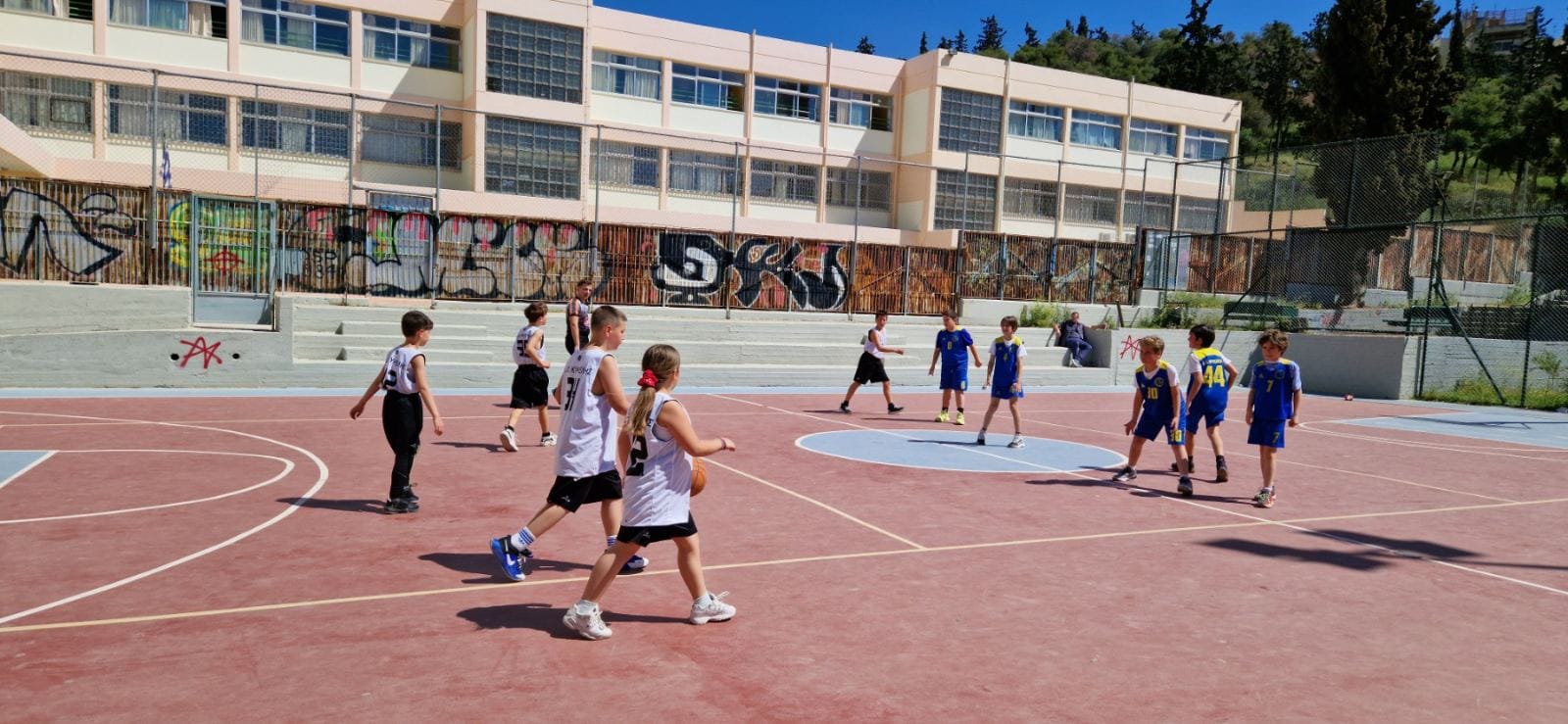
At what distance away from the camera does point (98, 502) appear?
8.13 meters

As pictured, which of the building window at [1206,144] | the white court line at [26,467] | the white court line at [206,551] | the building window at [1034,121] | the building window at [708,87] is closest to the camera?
the white court line at [206,551]

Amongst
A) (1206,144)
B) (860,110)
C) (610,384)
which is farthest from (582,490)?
(1206,144)

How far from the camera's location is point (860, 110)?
4681cm

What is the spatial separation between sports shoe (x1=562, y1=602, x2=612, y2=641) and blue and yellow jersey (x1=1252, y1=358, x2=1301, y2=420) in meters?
7.44

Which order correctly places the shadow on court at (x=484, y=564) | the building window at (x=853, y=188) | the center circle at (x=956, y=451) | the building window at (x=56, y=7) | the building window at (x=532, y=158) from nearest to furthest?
the shadow on court at (x=484, y=564) < the center circle at (x=956, y=451) < the building window at (x=56, y=7) < the building window at (x=532, y=158) < the building window at (x=853, y=188)

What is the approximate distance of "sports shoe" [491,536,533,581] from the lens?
6.39 m

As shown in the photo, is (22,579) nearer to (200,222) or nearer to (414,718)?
(414,718)

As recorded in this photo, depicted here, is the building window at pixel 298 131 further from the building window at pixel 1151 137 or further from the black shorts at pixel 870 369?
the building window at pixel 1151 137

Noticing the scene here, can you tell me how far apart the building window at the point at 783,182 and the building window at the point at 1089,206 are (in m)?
12.6

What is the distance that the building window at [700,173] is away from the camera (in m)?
40.2

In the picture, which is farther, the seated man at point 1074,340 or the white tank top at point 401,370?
the seated man at point 1074,340

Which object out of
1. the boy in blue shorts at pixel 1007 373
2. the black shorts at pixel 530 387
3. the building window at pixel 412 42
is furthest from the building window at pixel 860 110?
the black shorts at pixel 530 387

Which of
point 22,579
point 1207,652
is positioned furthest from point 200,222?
point 1207,652

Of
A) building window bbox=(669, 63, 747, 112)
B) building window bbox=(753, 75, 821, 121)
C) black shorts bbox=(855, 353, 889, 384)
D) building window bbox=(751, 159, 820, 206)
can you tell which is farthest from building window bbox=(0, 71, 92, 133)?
black shorts bbox=(855, 353, 889, 384)
